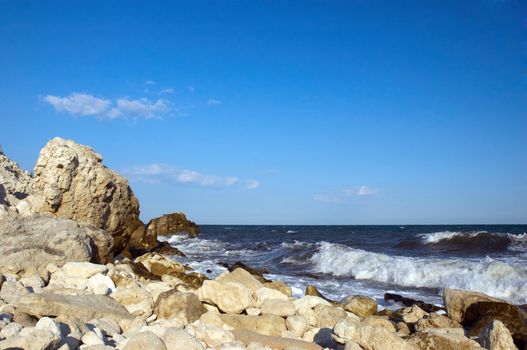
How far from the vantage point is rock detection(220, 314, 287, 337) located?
679 cm

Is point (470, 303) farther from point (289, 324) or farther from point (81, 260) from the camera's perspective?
point (81, 260)

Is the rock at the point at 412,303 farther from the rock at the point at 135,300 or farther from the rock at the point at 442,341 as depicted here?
the rock at the point at 135,300

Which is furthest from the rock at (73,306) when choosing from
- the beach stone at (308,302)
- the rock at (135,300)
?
the beach stone at (308,302)

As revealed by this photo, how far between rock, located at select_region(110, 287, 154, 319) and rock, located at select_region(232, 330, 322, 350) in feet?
5.21

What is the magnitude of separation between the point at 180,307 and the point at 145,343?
214 centimetres

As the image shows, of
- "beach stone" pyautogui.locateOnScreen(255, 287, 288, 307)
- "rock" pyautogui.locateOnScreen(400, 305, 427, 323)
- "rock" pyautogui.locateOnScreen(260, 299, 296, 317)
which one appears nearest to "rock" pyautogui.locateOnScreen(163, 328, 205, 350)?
"rock" pyautogui.locateOnScreen(260, 299, 296, 317)

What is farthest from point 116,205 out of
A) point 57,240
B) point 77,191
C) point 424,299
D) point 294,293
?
point 424,299

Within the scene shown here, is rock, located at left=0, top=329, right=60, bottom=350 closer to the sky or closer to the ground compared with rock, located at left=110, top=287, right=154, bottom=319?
closer to the sky

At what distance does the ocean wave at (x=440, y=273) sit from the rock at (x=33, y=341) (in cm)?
1241

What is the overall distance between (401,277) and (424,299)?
326 cm

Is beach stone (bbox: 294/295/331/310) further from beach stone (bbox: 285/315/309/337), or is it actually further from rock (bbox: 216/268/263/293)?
rock (bbox: 216/268/263/293)

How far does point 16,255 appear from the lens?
8164 millimetres

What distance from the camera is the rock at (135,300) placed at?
6.98 metres

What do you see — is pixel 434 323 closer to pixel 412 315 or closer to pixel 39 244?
pixel 412 315
